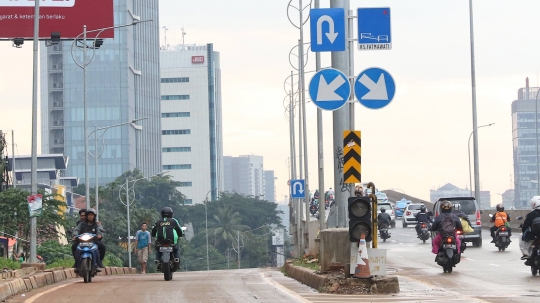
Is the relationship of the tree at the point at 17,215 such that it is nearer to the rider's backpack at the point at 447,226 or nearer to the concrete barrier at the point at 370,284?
the rider's backpack at the point at 447,226

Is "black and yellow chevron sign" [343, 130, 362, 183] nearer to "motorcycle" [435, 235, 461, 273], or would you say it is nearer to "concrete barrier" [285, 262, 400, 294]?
"concrete barrier" [285, 262, 400, 294]

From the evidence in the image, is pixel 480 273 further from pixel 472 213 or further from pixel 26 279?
pixel 472 213

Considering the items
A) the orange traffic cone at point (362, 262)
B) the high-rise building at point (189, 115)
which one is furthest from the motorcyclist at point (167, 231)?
the high-rise building at point (189, 115)

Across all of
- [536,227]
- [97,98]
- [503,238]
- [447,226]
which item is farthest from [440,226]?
[97,98]

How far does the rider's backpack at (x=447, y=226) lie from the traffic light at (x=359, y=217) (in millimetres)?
8445

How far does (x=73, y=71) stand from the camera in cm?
14150

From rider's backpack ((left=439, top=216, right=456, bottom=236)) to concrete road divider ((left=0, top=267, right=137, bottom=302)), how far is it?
8654 millimetres

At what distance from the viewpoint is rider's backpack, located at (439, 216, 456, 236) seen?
24.2 meters

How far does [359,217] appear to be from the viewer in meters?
16.0

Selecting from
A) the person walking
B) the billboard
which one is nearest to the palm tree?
the billboard

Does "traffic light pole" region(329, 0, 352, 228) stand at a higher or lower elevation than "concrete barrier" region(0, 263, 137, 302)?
higher

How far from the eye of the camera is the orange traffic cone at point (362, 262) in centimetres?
1619

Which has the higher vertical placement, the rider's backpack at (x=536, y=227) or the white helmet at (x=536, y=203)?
the white helmet at (x=536, y=203)

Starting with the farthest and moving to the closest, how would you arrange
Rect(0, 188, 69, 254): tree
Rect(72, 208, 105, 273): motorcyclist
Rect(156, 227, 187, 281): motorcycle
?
Rect(0, 188, 69, 254): tree < Rect(156, 227, 187, 281): motorcycle < Rect(72, 208, 105, 273): motorcyclist
